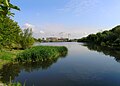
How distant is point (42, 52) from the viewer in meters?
33.0

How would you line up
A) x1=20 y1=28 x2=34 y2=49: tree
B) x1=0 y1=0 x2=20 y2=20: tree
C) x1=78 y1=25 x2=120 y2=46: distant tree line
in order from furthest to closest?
x1=78 y1=25 x2=120 y2=46: distant tree line < x1=20 y1=28 x2=34 y2=49: tree < x1=0 y1=0 x2=20 y2=20: tree

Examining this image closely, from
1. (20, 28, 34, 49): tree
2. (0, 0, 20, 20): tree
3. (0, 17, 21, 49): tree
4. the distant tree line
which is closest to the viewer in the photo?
(0, 0, 20, 20): tree

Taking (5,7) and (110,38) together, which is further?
(110,38)

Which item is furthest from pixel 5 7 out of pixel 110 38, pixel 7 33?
pixel 110 38

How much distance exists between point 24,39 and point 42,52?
16889 mm

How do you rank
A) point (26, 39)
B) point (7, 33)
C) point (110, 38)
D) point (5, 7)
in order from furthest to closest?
point (110, 38) → point (26, 39) → point (7, 33) → point (5, 7)

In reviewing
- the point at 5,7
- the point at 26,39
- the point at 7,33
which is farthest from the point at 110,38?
the point at 5,7

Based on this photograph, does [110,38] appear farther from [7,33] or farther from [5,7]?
[5,7]

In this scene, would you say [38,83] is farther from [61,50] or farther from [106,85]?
[61,50]

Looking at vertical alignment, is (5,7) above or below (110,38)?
above

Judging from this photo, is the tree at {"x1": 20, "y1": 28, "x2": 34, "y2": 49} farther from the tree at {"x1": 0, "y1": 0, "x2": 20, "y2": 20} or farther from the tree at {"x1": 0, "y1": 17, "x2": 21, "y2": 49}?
the tree at {"x1": 0, "y1": 0, "x2": 20, "y2": 20}

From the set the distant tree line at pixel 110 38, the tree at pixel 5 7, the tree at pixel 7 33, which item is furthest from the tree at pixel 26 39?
the tree at pixel 5 7

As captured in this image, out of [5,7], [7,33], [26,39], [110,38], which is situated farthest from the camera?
[110,38]

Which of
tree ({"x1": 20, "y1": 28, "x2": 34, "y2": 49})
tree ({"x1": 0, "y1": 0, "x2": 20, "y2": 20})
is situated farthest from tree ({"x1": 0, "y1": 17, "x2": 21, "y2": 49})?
tree ({"x1": 20, "y1": 28, "x2": 34, "y2": 49})
